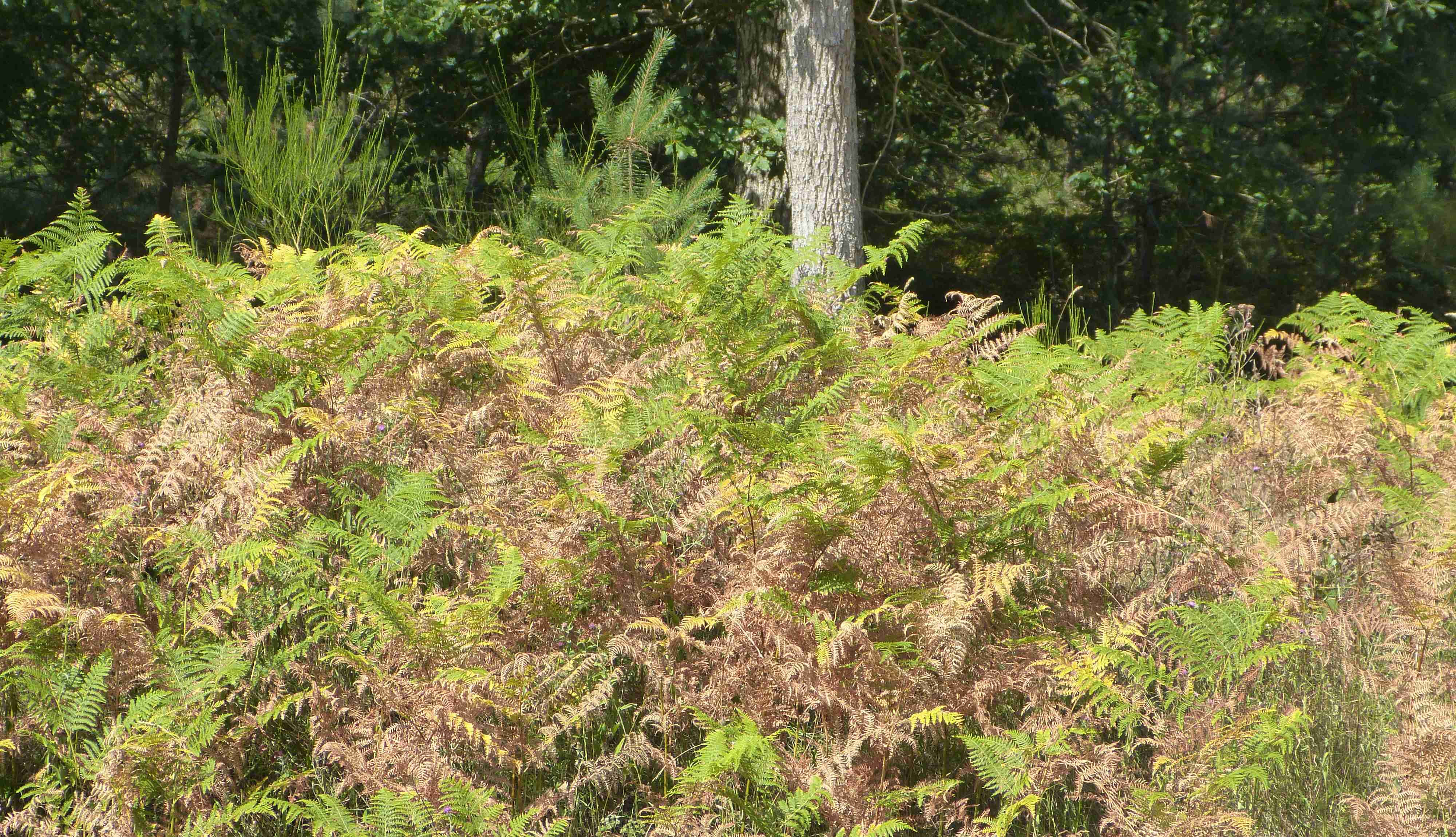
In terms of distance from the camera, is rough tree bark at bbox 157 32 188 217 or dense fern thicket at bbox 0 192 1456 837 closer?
dense fern thicket at bbox 0 192 1456 837

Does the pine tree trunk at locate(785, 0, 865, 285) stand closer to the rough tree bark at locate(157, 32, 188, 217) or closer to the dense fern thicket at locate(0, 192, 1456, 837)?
the dense fern thicket at locate(0, 192, 1456, 837)

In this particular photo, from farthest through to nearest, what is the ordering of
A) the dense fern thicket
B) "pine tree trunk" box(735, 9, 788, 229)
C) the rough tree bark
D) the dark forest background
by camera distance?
1. the rough tree bark
2. the dark forest background
3. "pine tree trunk" box(735, 9, 788, 229)
4. the dense fern thicket

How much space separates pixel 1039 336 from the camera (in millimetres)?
7023

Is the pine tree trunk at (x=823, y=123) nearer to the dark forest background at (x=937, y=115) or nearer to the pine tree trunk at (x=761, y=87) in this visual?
the dark forest background at (x=937, y=115)

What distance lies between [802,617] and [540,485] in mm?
944

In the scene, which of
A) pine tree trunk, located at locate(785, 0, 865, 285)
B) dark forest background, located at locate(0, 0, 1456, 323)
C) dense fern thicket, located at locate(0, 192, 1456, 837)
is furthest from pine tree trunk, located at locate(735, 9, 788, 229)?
dense fern thicket, located at locate(0, 192, 1456, 837)

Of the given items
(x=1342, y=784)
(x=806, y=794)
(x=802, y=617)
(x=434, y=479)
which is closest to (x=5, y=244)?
(x=434, y=479)

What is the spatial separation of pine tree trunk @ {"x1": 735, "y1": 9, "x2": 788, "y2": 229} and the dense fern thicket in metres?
3.87

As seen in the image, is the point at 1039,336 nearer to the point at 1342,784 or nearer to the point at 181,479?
the point at 1342,784

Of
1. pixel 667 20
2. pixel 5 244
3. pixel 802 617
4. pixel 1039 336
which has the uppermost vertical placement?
pixel 667 20

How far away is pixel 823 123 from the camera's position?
6.29 meters

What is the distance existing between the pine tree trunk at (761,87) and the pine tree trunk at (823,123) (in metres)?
1.28

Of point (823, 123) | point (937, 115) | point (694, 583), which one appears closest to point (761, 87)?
point (823, 123)

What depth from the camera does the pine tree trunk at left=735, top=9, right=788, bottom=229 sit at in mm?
7723
